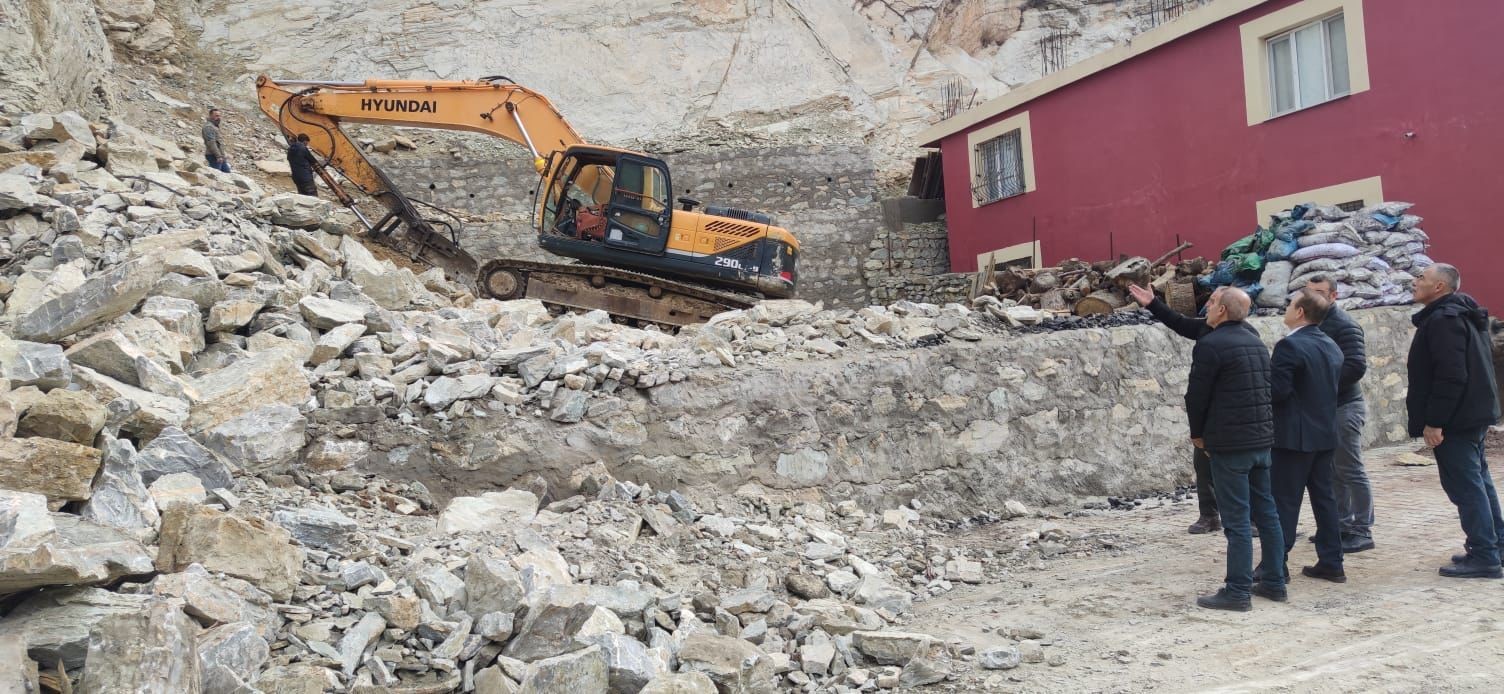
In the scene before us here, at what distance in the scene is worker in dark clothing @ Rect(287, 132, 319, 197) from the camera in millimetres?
11617

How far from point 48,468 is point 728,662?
97.0 inches

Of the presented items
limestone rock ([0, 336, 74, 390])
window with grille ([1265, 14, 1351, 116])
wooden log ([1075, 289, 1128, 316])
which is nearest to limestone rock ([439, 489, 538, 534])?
limestone rock ([0, 336, 74, 390])

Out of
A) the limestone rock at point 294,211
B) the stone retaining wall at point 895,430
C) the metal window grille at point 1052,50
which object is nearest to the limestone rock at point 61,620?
the stone retaining wall at point 895,430

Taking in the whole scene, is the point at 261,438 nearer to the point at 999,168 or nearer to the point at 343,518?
the point at 343,518

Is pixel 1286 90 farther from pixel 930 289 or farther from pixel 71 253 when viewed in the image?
pixel 71 253

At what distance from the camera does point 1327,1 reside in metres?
10.4

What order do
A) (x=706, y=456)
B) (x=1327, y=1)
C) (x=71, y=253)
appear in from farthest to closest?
(x=1327, y=1) < (x=71, y=253) < (x=706, y=456)

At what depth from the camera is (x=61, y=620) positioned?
110 inches

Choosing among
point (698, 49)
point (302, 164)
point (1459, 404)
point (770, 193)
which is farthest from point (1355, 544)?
point (698, 49)

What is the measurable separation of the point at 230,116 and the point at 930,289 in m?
13.2

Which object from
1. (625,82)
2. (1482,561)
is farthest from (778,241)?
(625,82)

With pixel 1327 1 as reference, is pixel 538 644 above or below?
below

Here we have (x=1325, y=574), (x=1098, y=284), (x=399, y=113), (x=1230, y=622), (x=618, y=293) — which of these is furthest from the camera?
(x=1098, y=284)

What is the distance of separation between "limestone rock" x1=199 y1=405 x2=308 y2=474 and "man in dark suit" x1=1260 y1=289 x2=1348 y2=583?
4.89 meters
